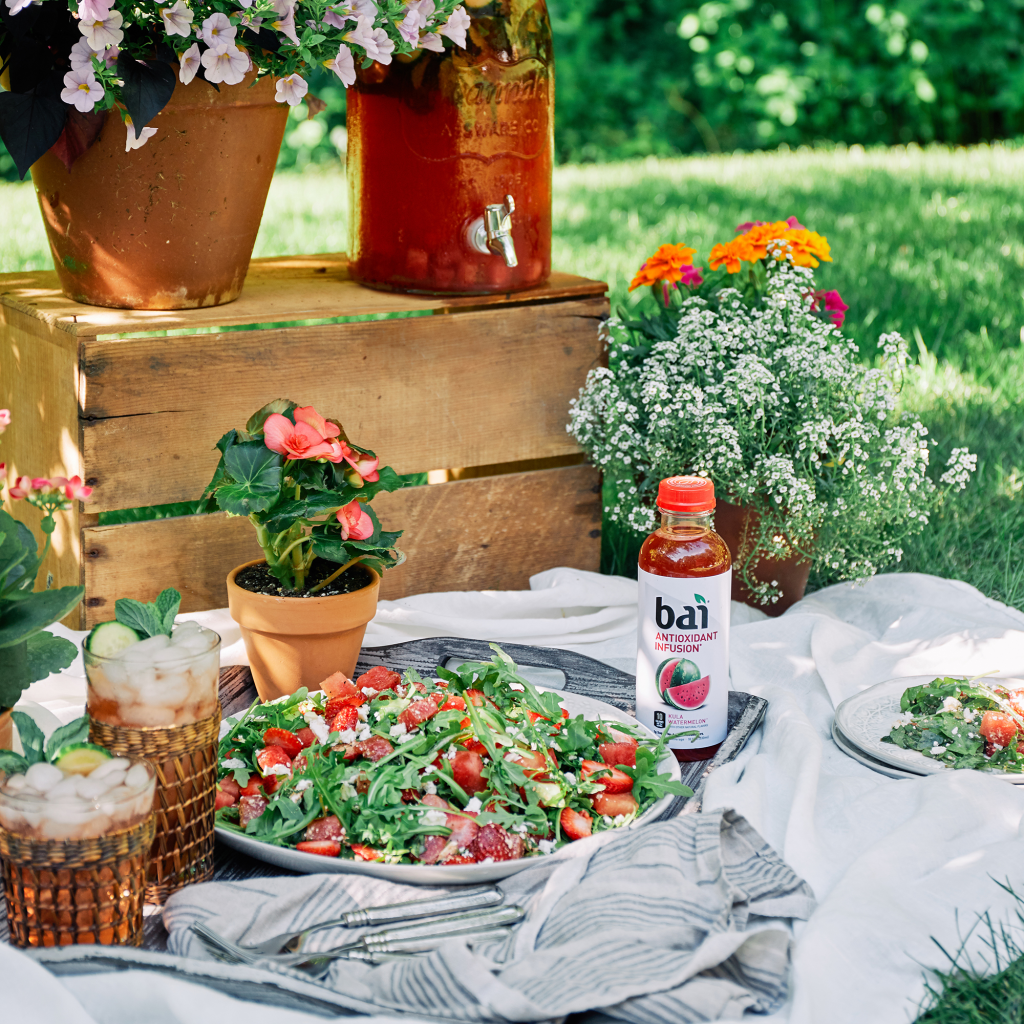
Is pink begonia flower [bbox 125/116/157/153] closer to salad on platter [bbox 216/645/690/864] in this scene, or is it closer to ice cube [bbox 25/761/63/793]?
salad on platter [bbox 216/645/690/864]

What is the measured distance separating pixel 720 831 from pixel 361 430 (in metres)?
0.99

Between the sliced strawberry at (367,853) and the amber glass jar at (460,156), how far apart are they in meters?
1.05

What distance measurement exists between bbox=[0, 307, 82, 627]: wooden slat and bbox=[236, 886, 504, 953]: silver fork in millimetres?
801

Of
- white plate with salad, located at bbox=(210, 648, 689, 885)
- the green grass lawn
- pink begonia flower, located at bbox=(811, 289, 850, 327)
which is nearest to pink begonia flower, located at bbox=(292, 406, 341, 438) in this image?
white plate with salad, located at bbox=(210, 648, 689, 885)

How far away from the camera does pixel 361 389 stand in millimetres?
1996

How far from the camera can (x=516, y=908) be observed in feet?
3.84

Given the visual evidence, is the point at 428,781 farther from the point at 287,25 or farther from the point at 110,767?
the point at 287,25

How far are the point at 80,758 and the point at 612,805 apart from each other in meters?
0.54

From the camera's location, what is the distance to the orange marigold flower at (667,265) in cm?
216

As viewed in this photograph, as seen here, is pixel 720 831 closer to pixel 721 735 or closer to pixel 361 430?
pixel 721 735

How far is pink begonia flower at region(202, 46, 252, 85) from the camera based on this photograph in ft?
5.26

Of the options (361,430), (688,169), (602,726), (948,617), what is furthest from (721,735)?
(688,169)

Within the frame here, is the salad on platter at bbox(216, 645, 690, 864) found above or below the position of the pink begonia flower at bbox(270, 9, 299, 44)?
below

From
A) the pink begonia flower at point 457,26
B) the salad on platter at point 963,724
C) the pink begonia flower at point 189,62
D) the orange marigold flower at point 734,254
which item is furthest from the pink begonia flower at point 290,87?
the salad on platter at point 963,724
